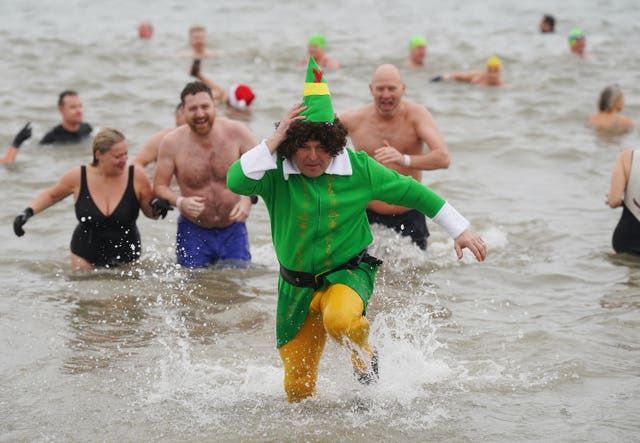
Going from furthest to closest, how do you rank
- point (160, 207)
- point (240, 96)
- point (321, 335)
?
point (240, 96)
point (160, 207)
point (321, 335)

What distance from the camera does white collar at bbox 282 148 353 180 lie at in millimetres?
4840

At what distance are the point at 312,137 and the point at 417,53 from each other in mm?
13858

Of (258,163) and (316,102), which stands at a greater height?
(316,102)

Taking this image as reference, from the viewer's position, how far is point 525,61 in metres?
19.5

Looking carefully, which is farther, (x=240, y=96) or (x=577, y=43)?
(x=577, y=43)

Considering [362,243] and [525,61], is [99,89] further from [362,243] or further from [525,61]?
[362,243]

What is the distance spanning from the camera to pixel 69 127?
41.1 ft

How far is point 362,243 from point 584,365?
197 cm

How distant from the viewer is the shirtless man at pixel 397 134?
299 inches

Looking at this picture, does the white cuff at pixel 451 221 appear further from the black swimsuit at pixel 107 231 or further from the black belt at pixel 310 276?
the black swimsuit at pixel 107 231

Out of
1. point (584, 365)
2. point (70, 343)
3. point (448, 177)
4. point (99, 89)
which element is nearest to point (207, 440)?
point (70, 343)

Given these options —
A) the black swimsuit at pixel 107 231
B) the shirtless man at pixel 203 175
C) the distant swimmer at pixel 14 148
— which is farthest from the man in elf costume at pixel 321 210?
the distant swimmer at pixel 14 148

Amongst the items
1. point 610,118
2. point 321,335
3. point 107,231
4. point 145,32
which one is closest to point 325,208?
point 321,335

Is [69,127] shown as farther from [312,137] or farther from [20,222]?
[312,137]
